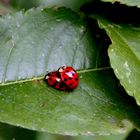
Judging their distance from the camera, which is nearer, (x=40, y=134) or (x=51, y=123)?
(x=51, y=123)

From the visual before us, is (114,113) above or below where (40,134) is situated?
above

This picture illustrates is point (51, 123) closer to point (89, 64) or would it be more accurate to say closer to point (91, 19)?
point (89, 64)

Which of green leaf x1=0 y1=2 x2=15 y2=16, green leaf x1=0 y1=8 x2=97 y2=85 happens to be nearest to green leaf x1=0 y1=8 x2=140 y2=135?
green leaf x1=0 y1=8 x2=97 y2=85

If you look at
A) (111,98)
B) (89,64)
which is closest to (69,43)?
(89,64)

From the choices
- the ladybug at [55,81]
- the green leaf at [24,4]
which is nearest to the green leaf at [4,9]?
the green leaf at [24,4]

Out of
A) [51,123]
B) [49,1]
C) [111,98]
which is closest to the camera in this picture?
[51,123]

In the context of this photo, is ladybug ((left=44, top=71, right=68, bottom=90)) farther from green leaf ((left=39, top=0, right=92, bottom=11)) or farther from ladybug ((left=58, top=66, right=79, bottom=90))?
green leaf ((left=39, top=0, right=92, bottom=11))

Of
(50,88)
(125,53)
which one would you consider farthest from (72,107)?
(125,53)

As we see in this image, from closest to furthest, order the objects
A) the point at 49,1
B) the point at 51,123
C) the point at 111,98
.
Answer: the point at 51,123 → the point at 111,98 → the point at 49,1
